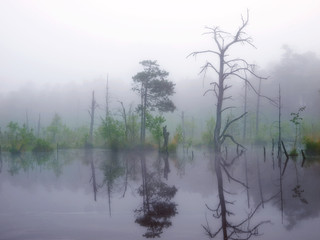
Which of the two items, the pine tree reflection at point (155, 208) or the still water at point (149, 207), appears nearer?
the still water at point (149, 207)

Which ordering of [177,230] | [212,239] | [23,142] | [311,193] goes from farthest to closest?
[23,142]
[311,193]
[177,230]
[212,239]

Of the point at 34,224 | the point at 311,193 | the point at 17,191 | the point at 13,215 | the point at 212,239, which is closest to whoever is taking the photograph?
the point at 212,239

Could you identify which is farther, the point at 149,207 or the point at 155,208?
the point at 149,207

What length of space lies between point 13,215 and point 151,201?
3299 millimetres

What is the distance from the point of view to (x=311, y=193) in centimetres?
1022

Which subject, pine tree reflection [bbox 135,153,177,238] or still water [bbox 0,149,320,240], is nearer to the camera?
still water [bbox 0,149,320,240]

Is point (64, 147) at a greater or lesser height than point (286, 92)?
lesser

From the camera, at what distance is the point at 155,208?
8.39 metres

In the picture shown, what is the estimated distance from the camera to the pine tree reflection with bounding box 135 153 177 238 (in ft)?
22.1

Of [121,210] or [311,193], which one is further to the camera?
[311,193]

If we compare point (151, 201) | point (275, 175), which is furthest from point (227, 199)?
point (275, 175)

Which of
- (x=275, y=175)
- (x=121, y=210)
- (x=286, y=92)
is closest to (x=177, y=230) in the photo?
(x=121, y=210)

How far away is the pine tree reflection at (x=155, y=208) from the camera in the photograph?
265 inches

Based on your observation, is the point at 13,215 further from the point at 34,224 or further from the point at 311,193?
the point at 311,193
